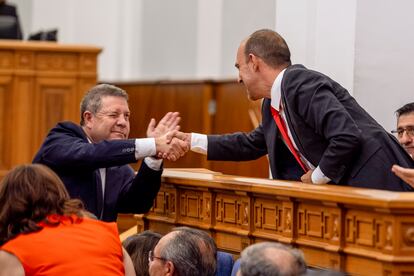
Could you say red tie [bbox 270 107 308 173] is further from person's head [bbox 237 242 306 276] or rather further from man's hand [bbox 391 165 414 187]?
person's head [bbox 237 242 306 276]

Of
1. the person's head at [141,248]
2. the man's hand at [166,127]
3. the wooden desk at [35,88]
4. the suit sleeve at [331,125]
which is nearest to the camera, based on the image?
the person's head at [141,248]

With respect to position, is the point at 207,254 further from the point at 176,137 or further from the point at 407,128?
the point at 407,128

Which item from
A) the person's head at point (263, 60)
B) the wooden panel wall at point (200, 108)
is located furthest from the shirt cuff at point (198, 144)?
the wooden panel wall at point (200, 108)

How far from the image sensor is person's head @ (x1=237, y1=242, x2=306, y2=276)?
10.9 ft

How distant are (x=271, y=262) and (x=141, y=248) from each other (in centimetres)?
147

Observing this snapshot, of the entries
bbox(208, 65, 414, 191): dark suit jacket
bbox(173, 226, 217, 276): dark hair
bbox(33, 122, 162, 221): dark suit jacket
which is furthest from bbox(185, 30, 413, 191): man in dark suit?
bbox(173, 226, 217, 276): dark hair

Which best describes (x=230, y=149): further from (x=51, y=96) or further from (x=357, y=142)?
(x=51, y=96)

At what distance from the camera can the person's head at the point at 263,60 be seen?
5285mm

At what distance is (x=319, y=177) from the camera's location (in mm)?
4906

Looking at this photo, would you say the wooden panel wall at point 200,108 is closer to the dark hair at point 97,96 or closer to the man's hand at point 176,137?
the man's hand at point 176,137

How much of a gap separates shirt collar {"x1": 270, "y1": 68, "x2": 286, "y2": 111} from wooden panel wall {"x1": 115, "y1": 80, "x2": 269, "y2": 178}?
3.84 meters

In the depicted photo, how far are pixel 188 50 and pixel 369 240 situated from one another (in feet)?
28.0

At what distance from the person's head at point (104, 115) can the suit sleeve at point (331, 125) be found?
1.23 metres


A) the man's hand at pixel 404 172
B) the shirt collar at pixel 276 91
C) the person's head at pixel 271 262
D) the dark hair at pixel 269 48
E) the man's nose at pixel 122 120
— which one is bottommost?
the person's head at pixel 271 262
